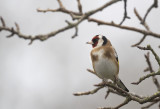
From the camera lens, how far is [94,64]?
4312 millimetres

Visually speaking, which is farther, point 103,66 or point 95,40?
point 95,40

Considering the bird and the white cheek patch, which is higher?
the white cheek patch

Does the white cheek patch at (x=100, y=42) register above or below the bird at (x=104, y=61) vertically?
above

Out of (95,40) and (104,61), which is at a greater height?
(95,40)

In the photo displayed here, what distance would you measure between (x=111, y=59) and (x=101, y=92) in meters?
6.40

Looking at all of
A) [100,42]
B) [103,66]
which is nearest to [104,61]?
[103,66]

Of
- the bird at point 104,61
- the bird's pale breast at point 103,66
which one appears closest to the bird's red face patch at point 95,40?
the bird at point 104,61

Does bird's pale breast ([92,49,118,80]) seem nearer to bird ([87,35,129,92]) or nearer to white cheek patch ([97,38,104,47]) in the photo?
bird ([87,35,129,92])

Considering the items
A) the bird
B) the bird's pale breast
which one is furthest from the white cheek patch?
the bird's pale breast

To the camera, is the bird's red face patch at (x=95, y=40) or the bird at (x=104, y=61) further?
the bird's red face patch at (x=95, y=40)

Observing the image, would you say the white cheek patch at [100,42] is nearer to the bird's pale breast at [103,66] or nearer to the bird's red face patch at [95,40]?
the bird's red face patch at [95,40]

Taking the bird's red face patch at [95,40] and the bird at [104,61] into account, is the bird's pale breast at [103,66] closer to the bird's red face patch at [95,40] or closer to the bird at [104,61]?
the bird at [104,61]

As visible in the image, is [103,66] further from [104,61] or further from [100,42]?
[100,42]

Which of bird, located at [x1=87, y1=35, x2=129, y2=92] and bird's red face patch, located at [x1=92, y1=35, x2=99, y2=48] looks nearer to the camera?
bird, located at [x1=87, y1=35, x2=129, y2=92]
